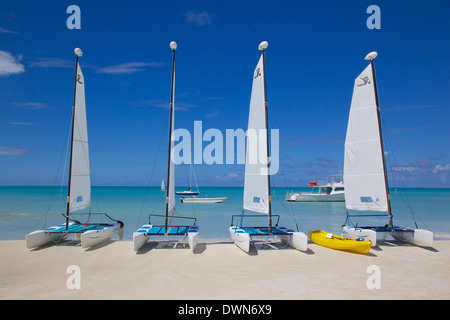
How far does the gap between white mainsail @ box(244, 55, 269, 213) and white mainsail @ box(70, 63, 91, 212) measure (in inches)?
295

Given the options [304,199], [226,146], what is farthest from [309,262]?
[304,199]

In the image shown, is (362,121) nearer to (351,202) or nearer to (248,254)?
(351,202)

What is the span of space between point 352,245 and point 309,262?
2112 mm

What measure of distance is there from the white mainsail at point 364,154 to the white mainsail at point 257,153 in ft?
14.1

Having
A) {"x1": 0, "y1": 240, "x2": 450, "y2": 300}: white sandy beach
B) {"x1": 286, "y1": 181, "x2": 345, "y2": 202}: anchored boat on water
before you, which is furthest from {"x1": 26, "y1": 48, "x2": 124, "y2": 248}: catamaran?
{"x1": 286, "y1": 181, "x2": 345, "y2": 202}: anchored boat on water

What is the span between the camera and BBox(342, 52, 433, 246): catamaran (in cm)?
1151

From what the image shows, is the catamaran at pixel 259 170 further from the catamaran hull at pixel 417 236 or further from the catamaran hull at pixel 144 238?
the catamaran hull at pixel 417 236

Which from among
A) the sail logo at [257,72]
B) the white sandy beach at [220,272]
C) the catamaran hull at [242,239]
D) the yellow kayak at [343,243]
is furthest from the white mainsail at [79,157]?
the yellow kayak at [343,243]

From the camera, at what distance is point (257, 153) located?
1149 cm

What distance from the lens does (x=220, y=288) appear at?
250 inches

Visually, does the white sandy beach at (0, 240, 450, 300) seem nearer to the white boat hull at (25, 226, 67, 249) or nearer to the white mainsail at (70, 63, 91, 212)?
the white boat hull at (25, 226, 67, 249)

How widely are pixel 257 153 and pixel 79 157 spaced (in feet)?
26.2

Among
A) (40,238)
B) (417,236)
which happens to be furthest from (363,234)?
(40,238)
